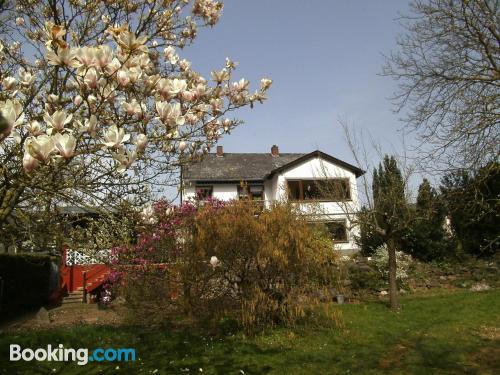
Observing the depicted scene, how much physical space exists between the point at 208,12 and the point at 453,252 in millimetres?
17077

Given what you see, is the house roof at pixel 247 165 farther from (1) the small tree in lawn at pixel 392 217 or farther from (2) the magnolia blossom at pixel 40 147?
(2) the magnolia blossom at pixel 40 147

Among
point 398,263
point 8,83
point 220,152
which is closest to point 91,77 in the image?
point 8,83

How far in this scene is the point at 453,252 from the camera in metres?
17.5

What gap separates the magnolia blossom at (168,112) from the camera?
221 centimetres

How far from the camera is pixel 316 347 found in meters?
7.41

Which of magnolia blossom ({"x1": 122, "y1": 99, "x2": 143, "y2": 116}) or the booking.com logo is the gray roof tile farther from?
magnolia blossom ({"x1": 122, "y1": 99, "x2": 143, "y2": 116})

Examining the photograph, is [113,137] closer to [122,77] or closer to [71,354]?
[122,77]

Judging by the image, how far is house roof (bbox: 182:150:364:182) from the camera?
2478 cm

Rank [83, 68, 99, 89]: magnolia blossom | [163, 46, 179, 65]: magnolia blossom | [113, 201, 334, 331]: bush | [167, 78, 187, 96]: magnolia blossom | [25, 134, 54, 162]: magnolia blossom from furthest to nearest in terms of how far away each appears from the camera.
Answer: [113, 201, 334, 331]: bush → [163, 46, 179, 65]: magnolia blossom → [167, 78, 187, 96]: magnolia blossom → [83, 68, 99, 89]: magnolia blossom → [25, 134, 54, 162]: magnolia blossom

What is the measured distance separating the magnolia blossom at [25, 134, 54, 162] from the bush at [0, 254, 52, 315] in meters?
11.8

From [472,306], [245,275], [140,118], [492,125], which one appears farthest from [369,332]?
[140,118]

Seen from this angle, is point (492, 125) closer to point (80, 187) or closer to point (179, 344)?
point (179, 344)

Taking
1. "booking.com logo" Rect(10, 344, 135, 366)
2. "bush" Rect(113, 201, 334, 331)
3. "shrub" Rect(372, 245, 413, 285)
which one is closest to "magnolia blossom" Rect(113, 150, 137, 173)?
"booking.com logo" Rect(10, 344, 135, 366)

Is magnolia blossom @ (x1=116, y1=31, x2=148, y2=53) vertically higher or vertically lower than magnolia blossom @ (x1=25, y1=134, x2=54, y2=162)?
higher
